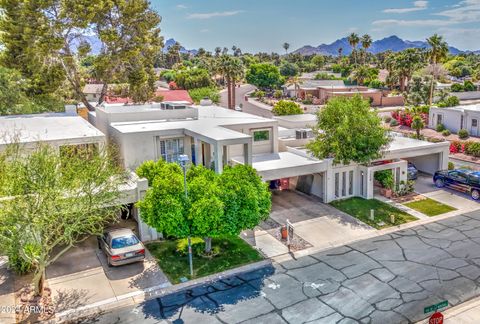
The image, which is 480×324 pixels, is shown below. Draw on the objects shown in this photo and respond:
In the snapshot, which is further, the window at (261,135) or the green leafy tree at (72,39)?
the green leafy tree at (72,39)

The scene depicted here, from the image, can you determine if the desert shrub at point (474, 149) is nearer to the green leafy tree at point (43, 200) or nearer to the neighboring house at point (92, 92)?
the green leafy tree at point (43, 200)

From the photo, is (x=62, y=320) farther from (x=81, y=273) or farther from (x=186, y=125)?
(x=186, y=125)

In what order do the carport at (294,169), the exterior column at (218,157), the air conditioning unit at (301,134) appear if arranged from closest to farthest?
the exterior column at (218,157), the carport at (294,169), the air conditioning unit at (301,134)

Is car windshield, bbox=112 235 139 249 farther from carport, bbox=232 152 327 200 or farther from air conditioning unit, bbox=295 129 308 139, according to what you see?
air conditioning unit, bbox=295 129 308 139

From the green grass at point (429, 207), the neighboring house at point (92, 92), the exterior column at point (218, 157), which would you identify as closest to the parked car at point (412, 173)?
the green grass at point (429, 207)

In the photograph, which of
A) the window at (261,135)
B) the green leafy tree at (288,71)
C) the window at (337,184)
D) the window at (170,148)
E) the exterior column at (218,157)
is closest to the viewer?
the exterior column at (218,157)

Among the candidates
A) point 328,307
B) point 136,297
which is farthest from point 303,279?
point 136,297
